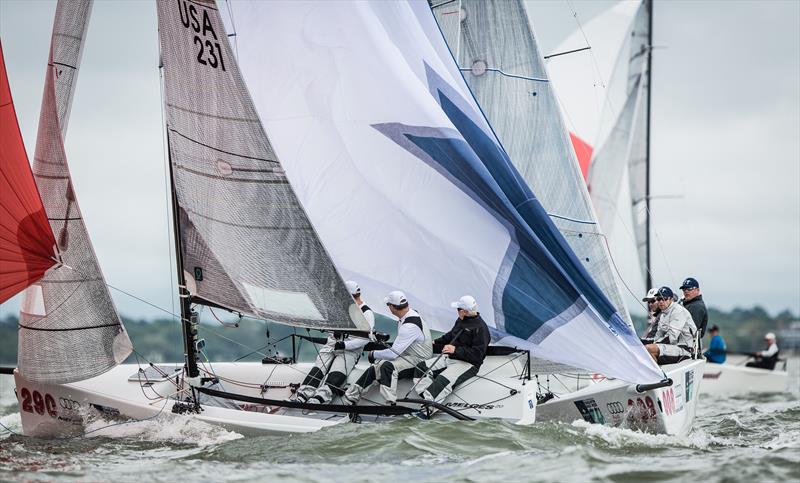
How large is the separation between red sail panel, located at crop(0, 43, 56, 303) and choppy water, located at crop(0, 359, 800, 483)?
1536mm

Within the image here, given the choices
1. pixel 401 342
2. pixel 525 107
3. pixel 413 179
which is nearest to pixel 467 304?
pixel 401 342

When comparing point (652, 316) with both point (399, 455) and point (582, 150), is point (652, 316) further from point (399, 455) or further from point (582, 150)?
point (582, 150)

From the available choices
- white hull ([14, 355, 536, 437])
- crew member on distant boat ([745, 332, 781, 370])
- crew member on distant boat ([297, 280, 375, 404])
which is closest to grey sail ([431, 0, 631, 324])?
white hull ([14, 355, 536, 437])

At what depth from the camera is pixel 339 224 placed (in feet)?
40.6

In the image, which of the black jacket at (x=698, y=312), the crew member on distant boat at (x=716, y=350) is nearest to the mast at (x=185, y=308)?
the black jacket at (x=698, y=312)

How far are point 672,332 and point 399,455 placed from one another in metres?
4.64

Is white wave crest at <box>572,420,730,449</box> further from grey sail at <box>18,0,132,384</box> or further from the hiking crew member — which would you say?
grey sail at <box>18,0,132,384</box>

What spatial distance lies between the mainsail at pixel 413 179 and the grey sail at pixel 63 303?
8.61 feet

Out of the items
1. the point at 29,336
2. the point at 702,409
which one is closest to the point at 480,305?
the point at 29,336

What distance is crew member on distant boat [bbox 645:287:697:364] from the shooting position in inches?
488

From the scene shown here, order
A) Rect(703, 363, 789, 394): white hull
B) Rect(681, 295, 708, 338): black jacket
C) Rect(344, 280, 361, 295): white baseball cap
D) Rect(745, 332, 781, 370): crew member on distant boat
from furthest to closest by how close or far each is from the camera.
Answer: Rect(745, 332, 781, 370): crew member on distant boat → Rect(703, 363, 789, 394): white hull → Rect(681, 295, 708, 338): black jacket → Rect(344, 280, 361, 295): white baseball cap

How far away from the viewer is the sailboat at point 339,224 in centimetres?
1035

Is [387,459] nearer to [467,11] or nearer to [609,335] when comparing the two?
[609,335]

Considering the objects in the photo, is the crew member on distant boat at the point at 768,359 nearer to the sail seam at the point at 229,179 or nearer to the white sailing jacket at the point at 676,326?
the white sailing jacket at the point at 676,326
